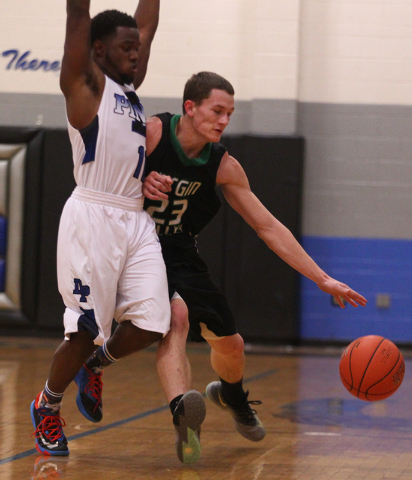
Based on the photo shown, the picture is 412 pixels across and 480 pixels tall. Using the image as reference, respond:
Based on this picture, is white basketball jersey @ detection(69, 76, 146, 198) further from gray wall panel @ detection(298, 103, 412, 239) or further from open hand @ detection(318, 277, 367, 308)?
gray wall panel @ detection(298, 103, 412, 239)

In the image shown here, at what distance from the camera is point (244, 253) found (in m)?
8.02

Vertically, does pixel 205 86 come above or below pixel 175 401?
above

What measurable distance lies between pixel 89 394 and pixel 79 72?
1422mm

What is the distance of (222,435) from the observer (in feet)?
12.8

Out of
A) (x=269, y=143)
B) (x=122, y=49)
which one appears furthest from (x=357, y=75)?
(x=122, y=49)

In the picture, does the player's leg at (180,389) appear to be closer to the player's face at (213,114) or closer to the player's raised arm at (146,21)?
the player's face at (213,114)

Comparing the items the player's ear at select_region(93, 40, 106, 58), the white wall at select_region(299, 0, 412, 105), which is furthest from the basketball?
the white wall at select_region(299, 0, 412, 105)

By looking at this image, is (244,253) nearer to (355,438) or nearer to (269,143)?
(269,143)

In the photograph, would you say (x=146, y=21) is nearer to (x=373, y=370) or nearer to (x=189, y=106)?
(x=189, y=106)

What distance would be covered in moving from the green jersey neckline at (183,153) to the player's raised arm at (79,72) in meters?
0.40

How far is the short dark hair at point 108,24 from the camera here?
3.12 meters

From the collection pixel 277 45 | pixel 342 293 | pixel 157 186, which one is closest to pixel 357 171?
pixel 277 45

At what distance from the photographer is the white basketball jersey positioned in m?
3.09

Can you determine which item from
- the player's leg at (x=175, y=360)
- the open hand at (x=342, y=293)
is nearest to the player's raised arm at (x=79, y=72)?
the player's leg at (x=175, y=360)
